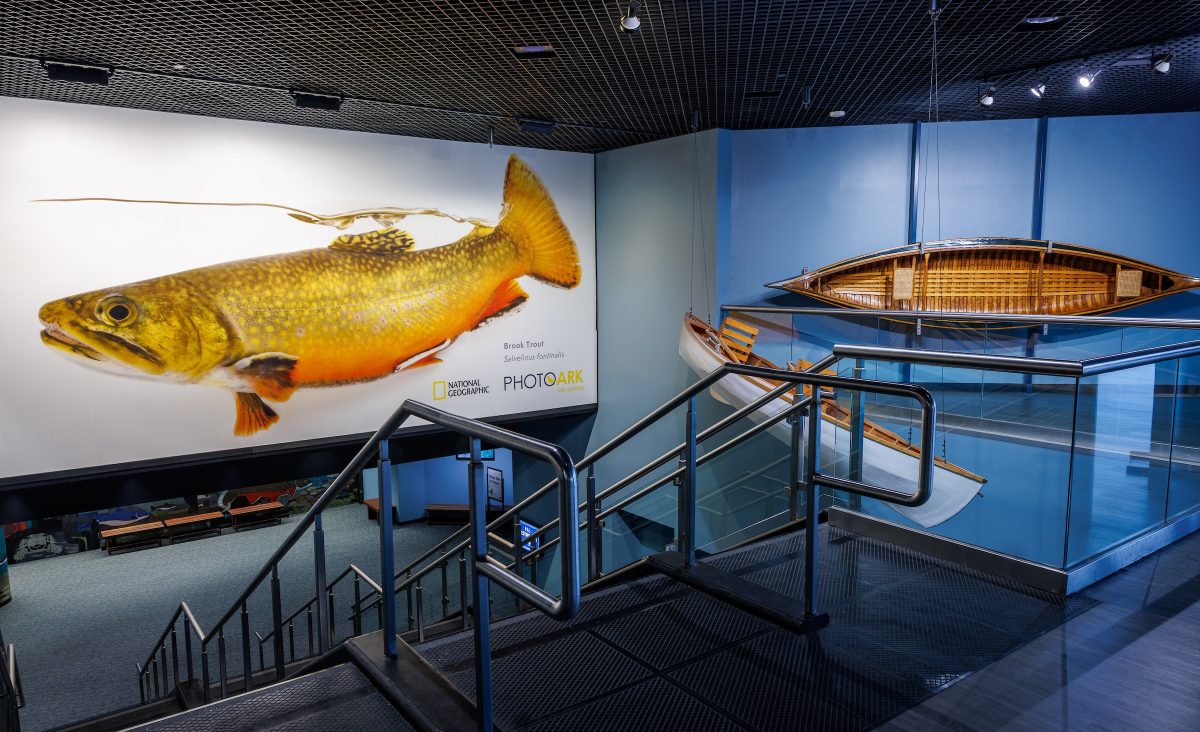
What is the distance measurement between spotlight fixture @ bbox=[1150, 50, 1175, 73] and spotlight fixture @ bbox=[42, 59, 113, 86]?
278 inches

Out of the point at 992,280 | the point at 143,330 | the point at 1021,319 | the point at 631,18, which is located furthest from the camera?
the point at 992,280

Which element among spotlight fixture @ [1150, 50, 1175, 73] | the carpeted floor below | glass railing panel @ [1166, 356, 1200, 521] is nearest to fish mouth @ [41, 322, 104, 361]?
the carpeted floor below

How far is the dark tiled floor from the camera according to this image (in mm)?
1958

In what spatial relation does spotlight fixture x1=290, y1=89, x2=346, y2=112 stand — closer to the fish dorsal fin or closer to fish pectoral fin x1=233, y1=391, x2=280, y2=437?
the fish dorsal fin

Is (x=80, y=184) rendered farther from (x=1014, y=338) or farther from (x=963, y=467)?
(x=1014, y=338)

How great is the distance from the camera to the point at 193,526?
11891 millimetres

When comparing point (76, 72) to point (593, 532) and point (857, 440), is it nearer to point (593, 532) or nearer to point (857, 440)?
point (593, 532)

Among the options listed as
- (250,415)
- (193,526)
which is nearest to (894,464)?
(250,415)

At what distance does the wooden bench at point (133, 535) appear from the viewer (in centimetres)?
1122

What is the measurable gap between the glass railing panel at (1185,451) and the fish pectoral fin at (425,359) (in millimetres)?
6273

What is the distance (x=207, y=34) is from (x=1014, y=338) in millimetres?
5873

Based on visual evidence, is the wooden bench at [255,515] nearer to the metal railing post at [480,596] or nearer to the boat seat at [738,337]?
the boat seat at [738,337]

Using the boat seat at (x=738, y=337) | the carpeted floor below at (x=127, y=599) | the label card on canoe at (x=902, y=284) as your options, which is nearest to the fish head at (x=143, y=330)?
the carpeted floor below at (x=127, y=599)

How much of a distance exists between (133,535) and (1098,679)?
41.9 feet
